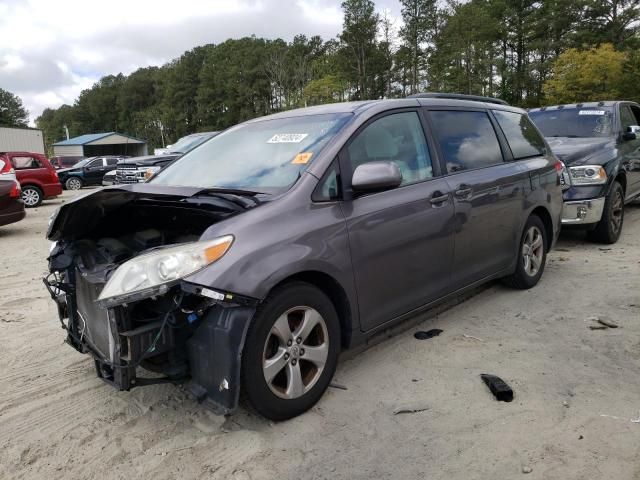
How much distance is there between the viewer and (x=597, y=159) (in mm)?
6422

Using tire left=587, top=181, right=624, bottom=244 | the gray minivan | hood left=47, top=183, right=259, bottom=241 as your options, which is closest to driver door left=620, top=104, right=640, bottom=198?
tire left=587, top=181, right=624, bottom=244

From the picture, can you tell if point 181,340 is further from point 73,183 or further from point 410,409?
point 73,183

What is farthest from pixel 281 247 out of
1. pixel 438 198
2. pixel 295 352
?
pixel 438 198

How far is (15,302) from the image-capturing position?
5023mm

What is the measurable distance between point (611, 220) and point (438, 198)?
4.22 meters

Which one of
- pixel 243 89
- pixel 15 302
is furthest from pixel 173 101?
pixel 15 302

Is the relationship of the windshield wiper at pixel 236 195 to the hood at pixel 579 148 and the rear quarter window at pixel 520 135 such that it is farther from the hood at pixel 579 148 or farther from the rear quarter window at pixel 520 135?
the hood at pixel 579 148

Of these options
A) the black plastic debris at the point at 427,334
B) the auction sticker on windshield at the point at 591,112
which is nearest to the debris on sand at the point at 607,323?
the black plastic debris at the point at 427,334

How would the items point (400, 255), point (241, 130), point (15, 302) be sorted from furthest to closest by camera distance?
point (15, 302) → point (241, 130) → point (400, 255)

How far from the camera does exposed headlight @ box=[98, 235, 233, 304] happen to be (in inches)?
91.9

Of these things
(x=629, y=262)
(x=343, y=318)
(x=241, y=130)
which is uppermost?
(x=241, y=130)

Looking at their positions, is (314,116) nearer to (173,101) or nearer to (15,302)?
(15,302)

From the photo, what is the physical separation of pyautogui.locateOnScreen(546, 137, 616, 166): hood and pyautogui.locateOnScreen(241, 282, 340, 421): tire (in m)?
5.04

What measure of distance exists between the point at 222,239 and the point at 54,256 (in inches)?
51.3
